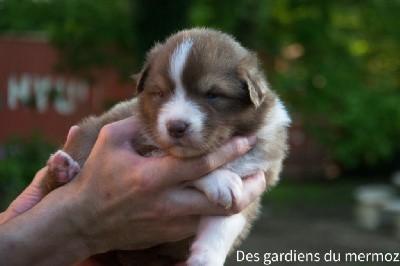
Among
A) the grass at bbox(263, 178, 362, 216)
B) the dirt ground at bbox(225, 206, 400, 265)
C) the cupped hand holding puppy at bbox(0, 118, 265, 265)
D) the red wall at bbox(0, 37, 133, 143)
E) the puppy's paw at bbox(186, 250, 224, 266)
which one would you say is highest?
the cupped hand holding puppy at bbox(0, 118, 265, 265)

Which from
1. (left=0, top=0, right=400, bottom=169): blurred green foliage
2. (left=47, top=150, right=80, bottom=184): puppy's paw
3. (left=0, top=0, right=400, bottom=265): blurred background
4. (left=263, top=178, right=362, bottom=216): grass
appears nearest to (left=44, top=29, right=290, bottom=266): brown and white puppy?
(left=47, top=150, right=80, bottom=184): puppy's paw

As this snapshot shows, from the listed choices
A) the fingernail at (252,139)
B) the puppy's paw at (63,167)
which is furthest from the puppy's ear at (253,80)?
the puppy's paw at (63,167)

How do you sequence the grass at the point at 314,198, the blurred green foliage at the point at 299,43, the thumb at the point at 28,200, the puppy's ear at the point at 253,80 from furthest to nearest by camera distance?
the grass at the point at 314,198
the blurred green foliage at the point at 299,43
the thumb at the point at 28,200
the puppy's ear at the point at 253,80

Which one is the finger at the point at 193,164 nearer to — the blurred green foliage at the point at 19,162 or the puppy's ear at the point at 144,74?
the puppy's ear at the point at 144,74

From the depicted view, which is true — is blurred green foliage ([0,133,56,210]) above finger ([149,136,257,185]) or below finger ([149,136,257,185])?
below

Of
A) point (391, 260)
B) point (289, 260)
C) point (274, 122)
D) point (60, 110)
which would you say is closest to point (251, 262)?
point (289, 260)

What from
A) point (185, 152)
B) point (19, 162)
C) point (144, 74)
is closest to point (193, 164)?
point (185, 152)

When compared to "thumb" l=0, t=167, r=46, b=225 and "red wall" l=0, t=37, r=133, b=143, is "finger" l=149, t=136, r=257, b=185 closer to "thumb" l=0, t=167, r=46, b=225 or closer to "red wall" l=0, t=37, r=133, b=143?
"thumb" l=0, t=167, r=46, b=225

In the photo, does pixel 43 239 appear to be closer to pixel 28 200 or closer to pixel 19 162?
pixel 28 200
